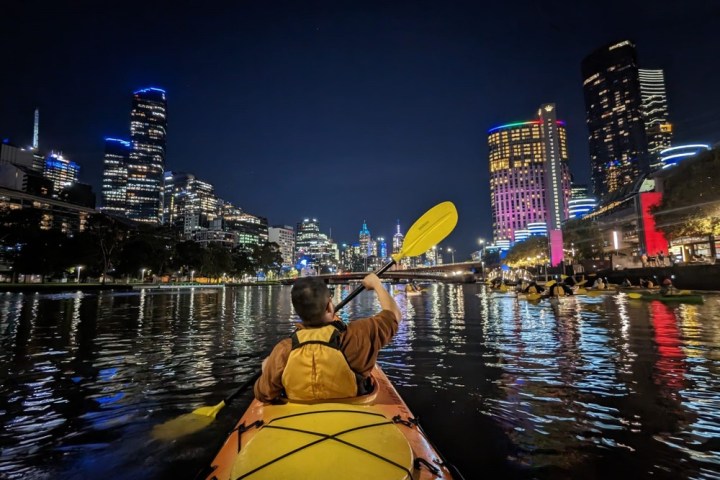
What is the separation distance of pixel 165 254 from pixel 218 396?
3243 inches

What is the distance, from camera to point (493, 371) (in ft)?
27.2

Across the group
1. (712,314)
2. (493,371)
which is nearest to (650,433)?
(493,371)

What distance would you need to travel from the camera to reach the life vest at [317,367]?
9.20ft

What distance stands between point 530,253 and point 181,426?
109m

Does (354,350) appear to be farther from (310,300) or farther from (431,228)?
(431,228)

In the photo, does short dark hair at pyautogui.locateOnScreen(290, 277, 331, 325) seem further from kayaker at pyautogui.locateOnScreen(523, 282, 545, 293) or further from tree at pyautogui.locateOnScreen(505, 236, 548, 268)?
tree at pyautogui.locateOnScreen(505, 236, 548, 268)

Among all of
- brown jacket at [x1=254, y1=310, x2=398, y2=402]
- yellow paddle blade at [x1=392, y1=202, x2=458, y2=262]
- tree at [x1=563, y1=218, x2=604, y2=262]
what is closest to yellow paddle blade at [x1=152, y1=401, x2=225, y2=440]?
brown jacket at [x1=254, y1=310, x2=398, y2=402]

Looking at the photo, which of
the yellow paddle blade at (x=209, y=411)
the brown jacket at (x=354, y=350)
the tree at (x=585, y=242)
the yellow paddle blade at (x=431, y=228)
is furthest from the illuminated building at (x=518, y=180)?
the brown jacket at (x=354, y=350)

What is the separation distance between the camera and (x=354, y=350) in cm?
296

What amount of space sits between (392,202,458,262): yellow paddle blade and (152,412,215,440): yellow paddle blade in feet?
13.3

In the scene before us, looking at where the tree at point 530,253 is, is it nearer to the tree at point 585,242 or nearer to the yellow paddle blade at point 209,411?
the tree at point 585,242

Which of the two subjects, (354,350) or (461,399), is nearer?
(354,350)

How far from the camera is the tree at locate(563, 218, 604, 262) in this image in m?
76.4

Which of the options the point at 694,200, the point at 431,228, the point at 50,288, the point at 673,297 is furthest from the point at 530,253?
the point at 431,228
